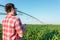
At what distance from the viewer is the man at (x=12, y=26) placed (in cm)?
370

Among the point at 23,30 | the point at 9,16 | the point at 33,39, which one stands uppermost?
the point at 9,16

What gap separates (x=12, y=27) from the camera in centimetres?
373

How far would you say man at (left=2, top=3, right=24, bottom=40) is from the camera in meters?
3.70

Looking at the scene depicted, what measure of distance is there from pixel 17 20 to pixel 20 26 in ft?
0.39

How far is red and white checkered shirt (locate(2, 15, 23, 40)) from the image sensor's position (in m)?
3.70

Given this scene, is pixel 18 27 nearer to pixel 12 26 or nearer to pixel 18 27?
pixel 18 27

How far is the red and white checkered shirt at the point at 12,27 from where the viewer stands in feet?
12.1

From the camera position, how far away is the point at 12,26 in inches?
147

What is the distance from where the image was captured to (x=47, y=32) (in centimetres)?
686

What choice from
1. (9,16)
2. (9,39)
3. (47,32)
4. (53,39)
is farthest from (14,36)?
(47,32)

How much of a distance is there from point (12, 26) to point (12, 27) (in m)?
0.02

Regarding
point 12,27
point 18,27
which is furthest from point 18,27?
point 12,27

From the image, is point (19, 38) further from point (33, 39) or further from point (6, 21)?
point (33, 39)

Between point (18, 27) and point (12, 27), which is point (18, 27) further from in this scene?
point (12, 27)
